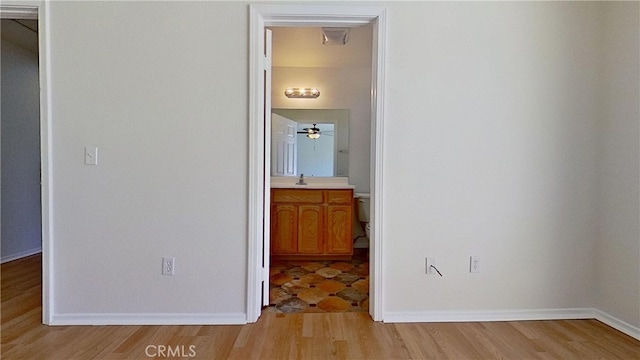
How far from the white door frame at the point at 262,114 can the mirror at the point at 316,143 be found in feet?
6.50

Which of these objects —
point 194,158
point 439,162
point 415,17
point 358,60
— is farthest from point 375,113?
point 358,60

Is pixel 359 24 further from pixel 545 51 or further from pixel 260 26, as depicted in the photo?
pixel 545 51

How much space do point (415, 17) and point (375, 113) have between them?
0.68 meters

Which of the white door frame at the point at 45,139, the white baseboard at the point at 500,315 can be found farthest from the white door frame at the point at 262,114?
the white door frame at the point at 45,139

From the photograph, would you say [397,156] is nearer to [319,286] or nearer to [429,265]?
[429,265]

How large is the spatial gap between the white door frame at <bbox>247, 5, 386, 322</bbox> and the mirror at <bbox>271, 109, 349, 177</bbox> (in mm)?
1980

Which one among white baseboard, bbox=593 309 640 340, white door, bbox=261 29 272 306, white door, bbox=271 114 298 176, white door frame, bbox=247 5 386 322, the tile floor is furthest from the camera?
white door, bbox=271 114 298 176

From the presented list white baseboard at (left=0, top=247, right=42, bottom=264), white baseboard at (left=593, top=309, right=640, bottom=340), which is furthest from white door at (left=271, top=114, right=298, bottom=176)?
white baseboard at (left=593, top=309, right=640, bottom=340)

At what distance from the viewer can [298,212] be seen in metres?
3.70

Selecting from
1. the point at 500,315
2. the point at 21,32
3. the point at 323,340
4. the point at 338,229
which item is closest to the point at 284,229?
the point at 338,229

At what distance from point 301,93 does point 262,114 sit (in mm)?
2107

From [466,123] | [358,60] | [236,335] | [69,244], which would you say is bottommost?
[236,335]

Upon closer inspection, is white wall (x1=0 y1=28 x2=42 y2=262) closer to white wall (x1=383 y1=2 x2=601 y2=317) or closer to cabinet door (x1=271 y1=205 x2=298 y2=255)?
cabinet door (x1=271 y1=205 x2=298 y2=255)

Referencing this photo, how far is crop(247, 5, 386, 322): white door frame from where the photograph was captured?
2.16m
